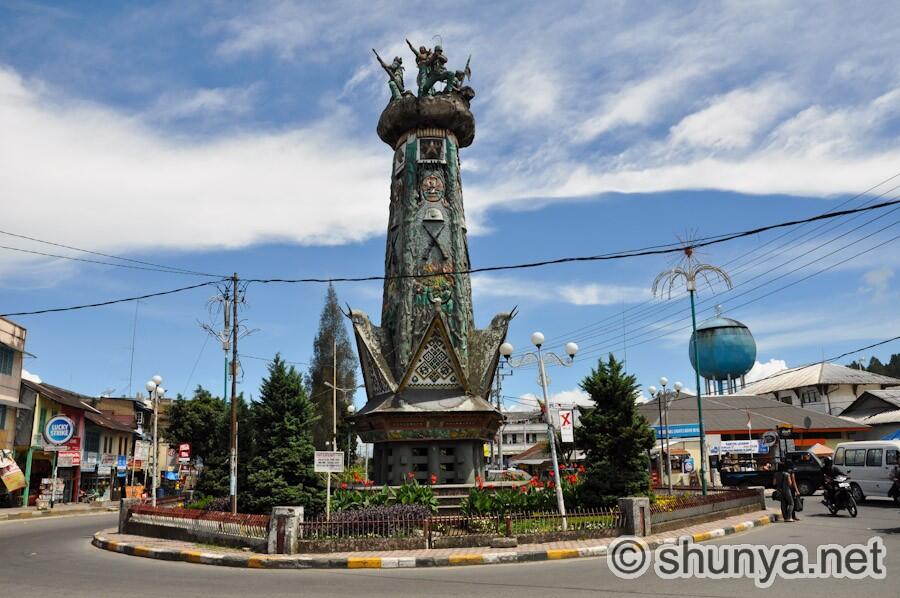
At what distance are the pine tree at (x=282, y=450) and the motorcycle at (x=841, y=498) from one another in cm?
1530

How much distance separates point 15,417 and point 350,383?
1292 inches

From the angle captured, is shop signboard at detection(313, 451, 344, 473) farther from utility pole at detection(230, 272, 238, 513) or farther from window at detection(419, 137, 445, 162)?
window at detection(419, 137, 445, 162)

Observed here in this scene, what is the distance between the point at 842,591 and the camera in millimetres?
9734

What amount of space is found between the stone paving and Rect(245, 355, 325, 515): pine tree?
375 cm

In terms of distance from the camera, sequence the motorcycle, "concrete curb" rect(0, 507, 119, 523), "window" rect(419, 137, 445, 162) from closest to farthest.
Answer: the motorcycle
"concrete curb" rect(0, 507, 119, 523)
"window" rect(419, 137, 445, 162)

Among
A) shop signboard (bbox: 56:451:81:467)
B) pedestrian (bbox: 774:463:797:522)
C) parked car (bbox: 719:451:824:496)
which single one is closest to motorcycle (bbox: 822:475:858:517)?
pedestrian (bbox: 774:463:797:522)

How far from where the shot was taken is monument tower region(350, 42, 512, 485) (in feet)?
95.0

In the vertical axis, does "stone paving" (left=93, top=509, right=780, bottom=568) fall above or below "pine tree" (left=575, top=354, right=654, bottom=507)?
below

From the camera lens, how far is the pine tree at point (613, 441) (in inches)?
768

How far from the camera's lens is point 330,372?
6669cm

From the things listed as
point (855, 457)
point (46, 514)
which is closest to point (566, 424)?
point (855, 457)

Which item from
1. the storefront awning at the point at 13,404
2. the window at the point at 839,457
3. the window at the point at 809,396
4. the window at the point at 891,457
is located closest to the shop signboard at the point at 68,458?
the storefront awning at the point at 13,404

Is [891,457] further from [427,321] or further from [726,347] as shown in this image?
[726,347]

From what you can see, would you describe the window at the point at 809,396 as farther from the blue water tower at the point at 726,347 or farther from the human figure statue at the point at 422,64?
the human figure statue at the point at 422,64
